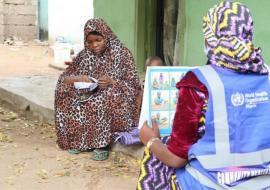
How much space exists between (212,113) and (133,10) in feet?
19.7

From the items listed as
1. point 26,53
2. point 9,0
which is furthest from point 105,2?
point 9,0

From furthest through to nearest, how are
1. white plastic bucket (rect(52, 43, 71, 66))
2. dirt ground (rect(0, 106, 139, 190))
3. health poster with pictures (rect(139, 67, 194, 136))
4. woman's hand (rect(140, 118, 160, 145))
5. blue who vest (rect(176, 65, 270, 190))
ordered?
white plastic bucket (rect(52, 43, 71, 66)) → dirt ground (rect(0, 106, 139, 190)) → health poster with pictures (rect(139, 67, 194, 136)) → woman's hand (rect(140, 118, 160, 145)) → blue who vest (rect(176, 65, 270, 190))

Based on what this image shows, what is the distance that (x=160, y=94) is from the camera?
242 cm

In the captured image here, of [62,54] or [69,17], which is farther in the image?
[69,17]

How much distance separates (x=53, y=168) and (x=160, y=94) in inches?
94.8

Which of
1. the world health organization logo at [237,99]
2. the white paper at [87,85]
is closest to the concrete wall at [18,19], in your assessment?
the white paper at [87,85]

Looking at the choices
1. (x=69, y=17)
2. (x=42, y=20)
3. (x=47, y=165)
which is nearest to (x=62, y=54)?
(x=69, y=17)

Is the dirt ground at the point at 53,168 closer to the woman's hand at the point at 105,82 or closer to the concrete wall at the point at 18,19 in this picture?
the woman's hand at the point at 105,82

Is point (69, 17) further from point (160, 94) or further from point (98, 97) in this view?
point (160, 94)

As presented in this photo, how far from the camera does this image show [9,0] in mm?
15617

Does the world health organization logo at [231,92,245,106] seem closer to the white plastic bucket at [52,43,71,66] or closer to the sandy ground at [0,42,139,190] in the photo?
the sandy ground at [0,42,139,190]

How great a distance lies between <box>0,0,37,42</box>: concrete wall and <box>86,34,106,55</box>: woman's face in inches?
446

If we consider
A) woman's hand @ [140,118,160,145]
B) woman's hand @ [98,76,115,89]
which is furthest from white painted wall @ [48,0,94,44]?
woman's hand @ [140,118,160,145]

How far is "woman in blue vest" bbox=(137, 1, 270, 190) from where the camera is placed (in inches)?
74.9
